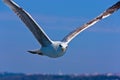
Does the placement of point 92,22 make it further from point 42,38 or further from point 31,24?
point 31,24

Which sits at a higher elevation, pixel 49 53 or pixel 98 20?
pixel 98 20

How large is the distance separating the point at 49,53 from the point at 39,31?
1.07 metres

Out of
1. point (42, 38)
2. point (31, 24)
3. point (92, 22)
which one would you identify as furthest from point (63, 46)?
point (92, 22)

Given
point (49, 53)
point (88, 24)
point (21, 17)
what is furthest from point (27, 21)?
point (88, 24)

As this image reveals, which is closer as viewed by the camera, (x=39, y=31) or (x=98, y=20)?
(x=39, y=31)

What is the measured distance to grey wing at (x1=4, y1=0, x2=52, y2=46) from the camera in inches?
567

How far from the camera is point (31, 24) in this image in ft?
49.0

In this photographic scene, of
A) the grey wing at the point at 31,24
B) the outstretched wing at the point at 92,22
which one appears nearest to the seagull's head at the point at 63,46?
the grey wing at the point at 31,24

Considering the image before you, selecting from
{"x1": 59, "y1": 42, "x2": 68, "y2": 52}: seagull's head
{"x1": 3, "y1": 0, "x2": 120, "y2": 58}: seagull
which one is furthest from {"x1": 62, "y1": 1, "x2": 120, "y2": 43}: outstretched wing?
{"x1": 59, "y1": 42, "x2": 68, "y2": 52}: seagull's head

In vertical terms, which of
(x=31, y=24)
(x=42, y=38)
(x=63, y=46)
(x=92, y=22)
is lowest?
(x=63, y=46)

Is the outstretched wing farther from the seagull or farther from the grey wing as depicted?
the grey wing

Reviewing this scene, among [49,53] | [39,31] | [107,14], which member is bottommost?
[49,53]

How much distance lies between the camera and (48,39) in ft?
48.9

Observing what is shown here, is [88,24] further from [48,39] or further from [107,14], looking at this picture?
[48,39]
